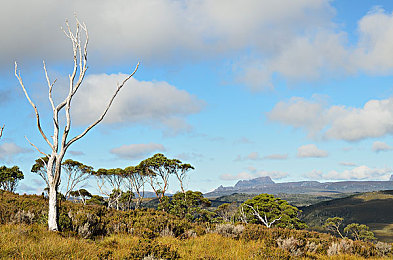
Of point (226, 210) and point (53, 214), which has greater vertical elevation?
point (53, 214)

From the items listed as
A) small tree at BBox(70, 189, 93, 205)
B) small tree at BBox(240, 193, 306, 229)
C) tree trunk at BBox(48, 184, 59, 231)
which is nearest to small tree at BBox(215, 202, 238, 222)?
small tree at BBox(240, 193, 306, 229)

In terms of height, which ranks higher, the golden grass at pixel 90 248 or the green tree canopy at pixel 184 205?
the golden grass at pixel 90 248

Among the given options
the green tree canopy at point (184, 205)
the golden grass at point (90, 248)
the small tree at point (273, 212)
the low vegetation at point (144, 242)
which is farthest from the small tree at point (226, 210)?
the golden grass at point (90, 248)

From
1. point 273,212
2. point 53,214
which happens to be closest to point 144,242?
point 53,214

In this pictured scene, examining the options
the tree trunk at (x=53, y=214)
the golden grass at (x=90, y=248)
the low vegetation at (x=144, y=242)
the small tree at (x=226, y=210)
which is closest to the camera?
the golden grass at (x=90, y=248)

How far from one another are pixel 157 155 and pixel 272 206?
2260 cm

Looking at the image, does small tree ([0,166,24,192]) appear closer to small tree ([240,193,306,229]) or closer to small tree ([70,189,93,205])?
small tree ([70,189,93,205])

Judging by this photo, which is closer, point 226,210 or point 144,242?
point 144,242

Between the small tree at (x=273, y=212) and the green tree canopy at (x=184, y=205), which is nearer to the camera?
the small tree at (x=273, y=212)

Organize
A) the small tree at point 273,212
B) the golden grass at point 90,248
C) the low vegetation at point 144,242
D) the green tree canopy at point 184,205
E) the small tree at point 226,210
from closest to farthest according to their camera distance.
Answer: the golden grass at point 90,248, the low vegetation at point 144,242, the small tree at point 273,212, the green tree canopy at point 184,205, the small tree at point 226,210

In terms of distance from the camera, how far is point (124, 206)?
59125 mm

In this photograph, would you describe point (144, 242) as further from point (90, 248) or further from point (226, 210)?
point (226, 210)

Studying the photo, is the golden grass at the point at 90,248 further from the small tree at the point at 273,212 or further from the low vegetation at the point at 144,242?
the small tree at the point at 273,212

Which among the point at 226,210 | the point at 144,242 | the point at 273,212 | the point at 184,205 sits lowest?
the point at 226,210
